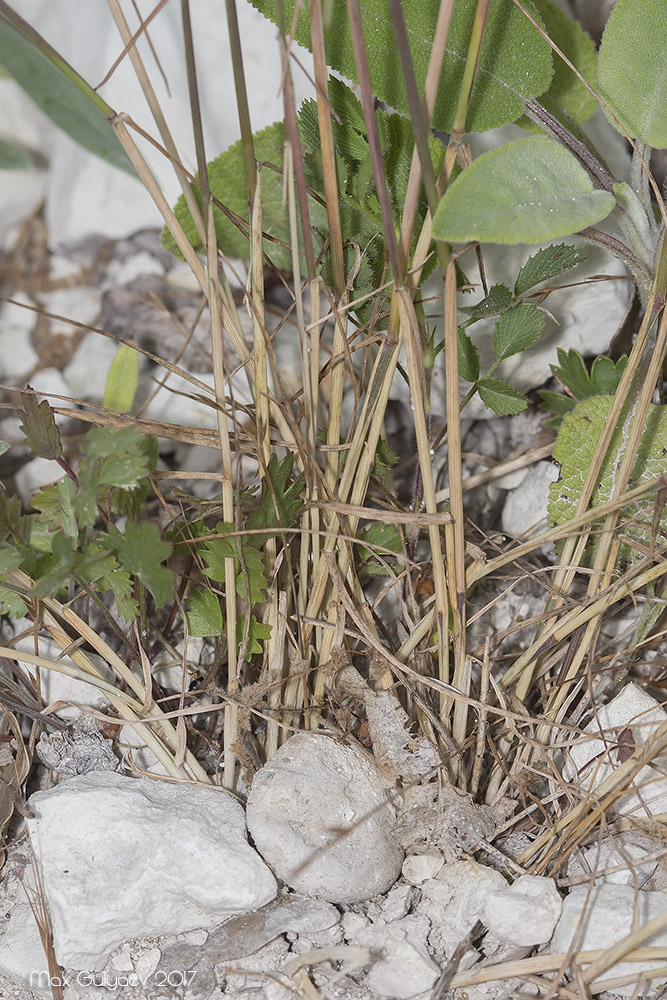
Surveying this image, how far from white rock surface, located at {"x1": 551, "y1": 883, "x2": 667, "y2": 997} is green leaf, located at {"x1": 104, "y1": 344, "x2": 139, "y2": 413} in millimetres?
655

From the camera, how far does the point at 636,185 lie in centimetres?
71

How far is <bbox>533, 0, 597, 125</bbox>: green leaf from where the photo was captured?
79 centimetres

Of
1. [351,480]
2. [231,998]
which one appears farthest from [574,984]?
[351,480]

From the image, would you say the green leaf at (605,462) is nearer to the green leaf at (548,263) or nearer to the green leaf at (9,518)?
the green leaf at (548,263)

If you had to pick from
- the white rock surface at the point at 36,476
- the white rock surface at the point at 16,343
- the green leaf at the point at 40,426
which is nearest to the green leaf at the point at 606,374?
the green leaf at the point at 40,426

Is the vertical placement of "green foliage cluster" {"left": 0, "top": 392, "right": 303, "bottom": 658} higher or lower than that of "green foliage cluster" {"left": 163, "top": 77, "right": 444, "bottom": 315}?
lower

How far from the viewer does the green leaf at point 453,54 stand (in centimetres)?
64

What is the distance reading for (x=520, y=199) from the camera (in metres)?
0.52

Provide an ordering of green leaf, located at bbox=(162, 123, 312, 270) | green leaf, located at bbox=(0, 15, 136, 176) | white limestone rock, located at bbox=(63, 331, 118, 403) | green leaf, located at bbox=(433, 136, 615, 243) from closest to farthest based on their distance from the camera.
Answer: green leaf, located at bbox=(433, 136, 615, 243) < green leaf, located at bbox=(162, 123, 312, 270) < green leaf, located at bbox=(0, 15, 136, 176) < white limestone rock, located at bbox=(63, 331, 118, 403)

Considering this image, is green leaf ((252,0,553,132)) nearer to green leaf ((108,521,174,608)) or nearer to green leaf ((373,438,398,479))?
green leaf ((373,438,398,479))

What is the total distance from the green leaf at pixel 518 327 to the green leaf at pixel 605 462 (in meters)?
0.09

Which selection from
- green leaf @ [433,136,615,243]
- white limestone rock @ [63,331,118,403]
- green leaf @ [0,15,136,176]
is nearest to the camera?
green leaf @ [433,136,615,243]

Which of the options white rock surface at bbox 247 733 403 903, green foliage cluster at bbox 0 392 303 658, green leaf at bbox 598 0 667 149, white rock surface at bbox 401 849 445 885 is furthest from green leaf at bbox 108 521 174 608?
green leaf at bbox 598 0 667 149

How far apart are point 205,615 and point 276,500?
108 mm
